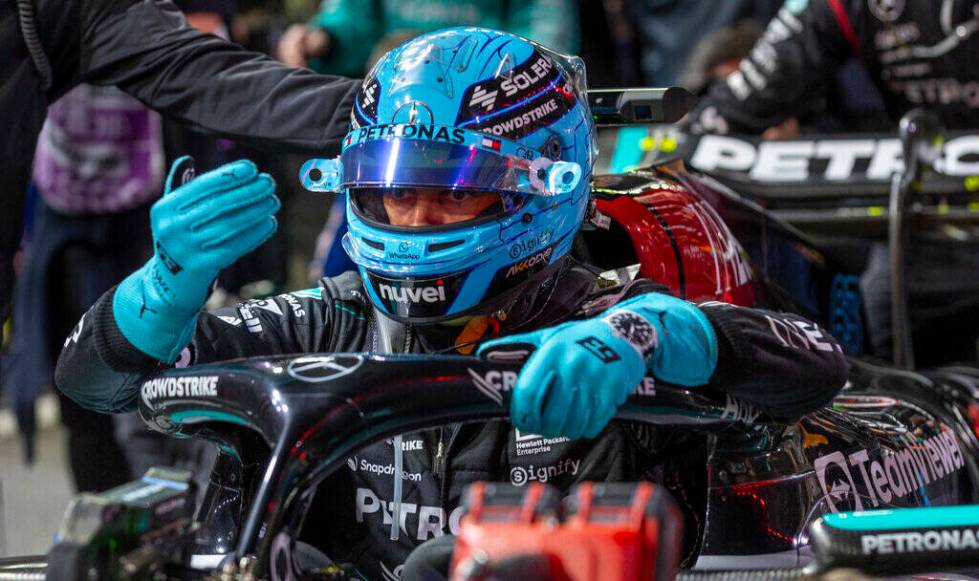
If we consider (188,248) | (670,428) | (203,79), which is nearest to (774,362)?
(670,428)

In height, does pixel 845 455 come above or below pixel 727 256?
below

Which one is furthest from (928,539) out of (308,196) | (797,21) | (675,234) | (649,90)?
(308,196)

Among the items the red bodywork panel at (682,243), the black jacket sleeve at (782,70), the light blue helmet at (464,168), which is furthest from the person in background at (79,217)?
the light blue helmet at (464,168)

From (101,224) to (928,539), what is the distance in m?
3.22

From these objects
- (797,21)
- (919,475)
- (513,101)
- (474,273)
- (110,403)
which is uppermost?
(797,21)

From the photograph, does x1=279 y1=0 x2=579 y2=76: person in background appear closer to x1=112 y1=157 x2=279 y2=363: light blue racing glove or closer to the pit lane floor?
the pit lane floor

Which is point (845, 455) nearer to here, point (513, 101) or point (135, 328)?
point (513, 101)

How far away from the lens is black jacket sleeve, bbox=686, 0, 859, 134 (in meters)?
4.64

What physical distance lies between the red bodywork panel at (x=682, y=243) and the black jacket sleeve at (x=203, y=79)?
25.0 inches

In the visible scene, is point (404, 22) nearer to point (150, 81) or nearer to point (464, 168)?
point (150, 81)

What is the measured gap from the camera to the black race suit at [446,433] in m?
2.27

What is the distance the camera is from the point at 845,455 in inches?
98.2

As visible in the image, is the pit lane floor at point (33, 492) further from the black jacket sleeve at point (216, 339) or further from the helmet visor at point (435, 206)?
the helmet visor at point (435, 206)

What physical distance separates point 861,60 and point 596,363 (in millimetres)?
2959
